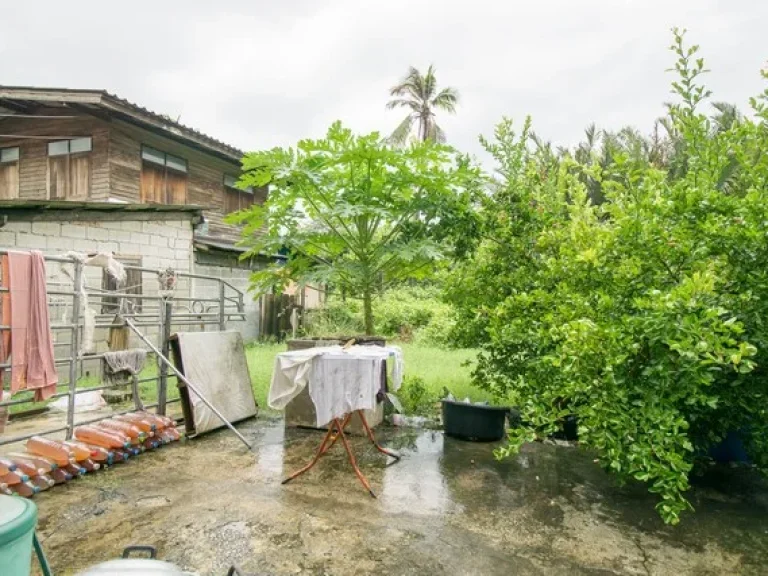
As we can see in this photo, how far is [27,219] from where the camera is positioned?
8.20m

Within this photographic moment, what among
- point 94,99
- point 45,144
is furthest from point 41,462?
point 45,144

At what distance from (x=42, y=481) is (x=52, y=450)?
0.31 metres

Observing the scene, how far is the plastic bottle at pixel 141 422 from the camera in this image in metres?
5.04

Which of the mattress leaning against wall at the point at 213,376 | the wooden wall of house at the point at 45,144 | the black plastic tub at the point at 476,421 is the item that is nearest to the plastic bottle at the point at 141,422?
the mattress leaning against wall at the point at 213,376

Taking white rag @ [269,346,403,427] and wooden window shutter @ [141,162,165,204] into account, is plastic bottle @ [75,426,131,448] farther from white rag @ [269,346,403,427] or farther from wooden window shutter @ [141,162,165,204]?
wooden window shutter @ [141,162,165,204]

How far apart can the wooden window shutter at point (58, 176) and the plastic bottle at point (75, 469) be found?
9747 mm

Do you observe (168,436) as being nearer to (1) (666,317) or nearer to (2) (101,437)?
(2) (101,437)

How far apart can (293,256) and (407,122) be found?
2046 cm

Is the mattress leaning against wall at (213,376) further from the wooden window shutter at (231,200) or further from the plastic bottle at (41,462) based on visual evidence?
the wooden window shutter at (231,200)

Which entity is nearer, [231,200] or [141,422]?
[141,422]

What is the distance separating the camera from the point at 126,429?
4879 mm

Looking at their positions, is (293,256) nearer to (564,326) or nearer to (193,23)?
(564,326)

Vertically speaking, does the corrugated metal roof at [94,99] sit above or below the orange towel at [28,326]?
above

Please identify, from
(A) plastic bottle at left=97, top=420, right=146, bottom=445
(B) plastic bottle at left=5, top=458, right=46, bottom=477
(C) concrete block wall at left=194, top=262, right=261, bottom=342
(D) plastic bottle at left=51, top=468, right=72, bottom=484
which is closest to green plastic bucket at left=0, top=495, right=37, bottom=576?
(B) plastic bottle at left=5, top=458, right=46, bottom=477
